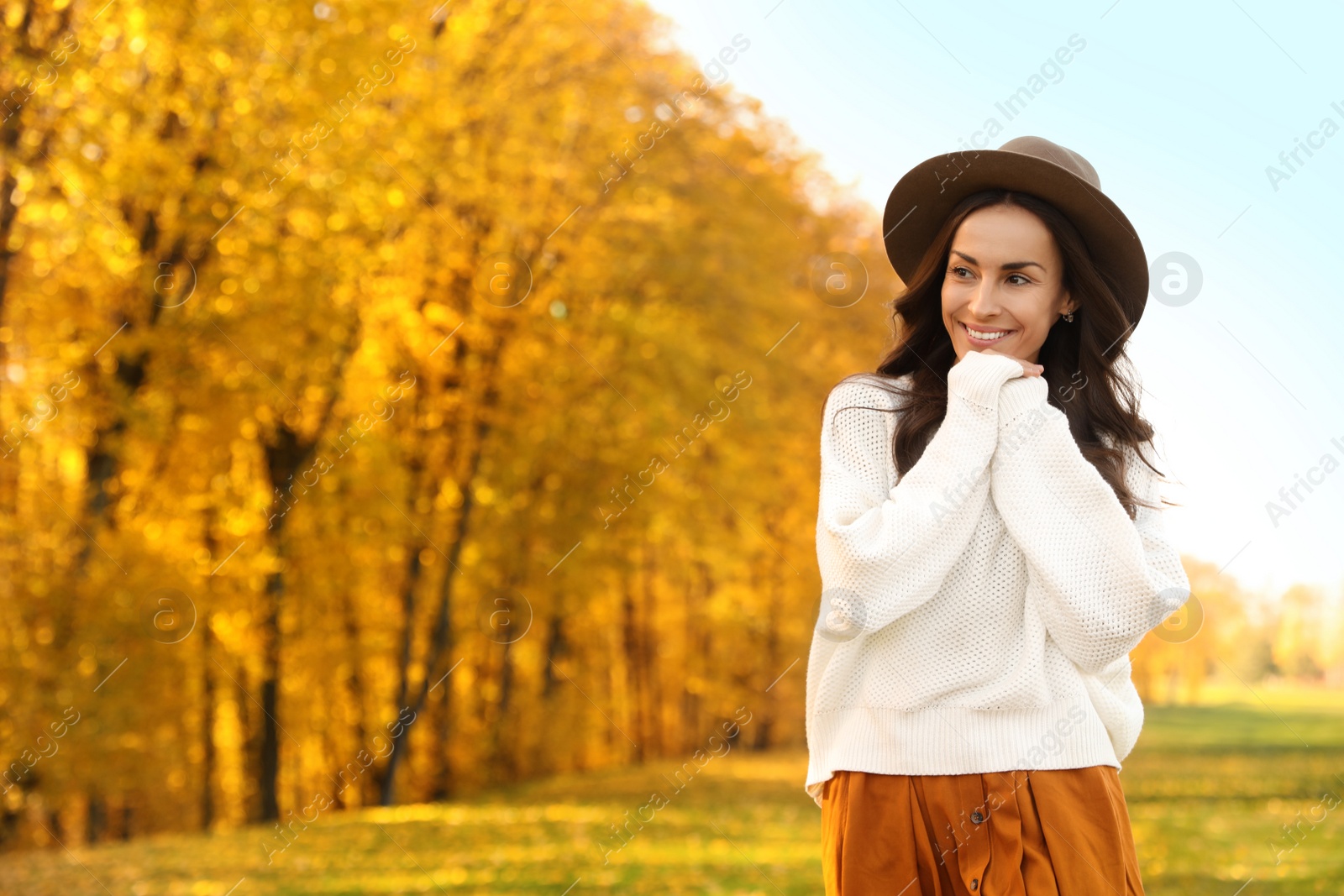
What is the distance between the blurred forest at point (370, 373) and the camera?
32.1 ft

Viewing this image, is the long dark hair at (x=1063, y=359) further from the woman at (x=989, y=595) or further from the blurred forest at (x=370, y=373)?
the blurred forest at (x=370, y=373)

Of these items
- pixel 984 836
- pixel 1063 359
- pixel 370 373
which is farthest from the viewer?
pixel 370 373

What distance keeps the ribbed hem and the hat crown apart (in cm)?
95

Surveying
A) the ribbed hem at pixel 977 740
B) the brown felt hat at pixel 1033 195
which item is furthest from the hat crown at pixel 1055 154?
the ribbed hem at pixel 977 740

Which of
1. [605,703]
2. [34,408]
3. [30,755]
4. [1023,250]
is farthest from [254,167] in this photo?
[605,703]

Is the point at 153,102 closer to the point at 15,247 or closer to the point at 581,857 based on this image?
the point at 15,247

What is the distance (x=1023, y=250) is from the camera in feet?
7.42

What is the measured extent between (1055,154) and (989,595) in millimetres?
839

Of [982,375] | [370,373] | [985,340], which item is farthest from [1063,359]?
[370,373]

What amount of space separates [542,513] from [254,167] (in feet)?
18.4

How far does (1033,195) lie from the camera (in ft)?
7.48

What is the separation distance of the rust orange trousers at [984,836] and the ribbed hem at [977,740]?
2cm

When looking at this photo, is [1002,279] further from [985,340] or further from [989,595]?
[989,595]

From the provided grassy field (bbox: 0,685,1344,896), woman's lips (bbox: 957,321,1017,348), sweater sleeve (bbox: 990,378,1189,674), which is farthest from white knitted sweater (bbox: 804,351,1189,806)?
grassy field (bbox: 0,685,1344,896)
